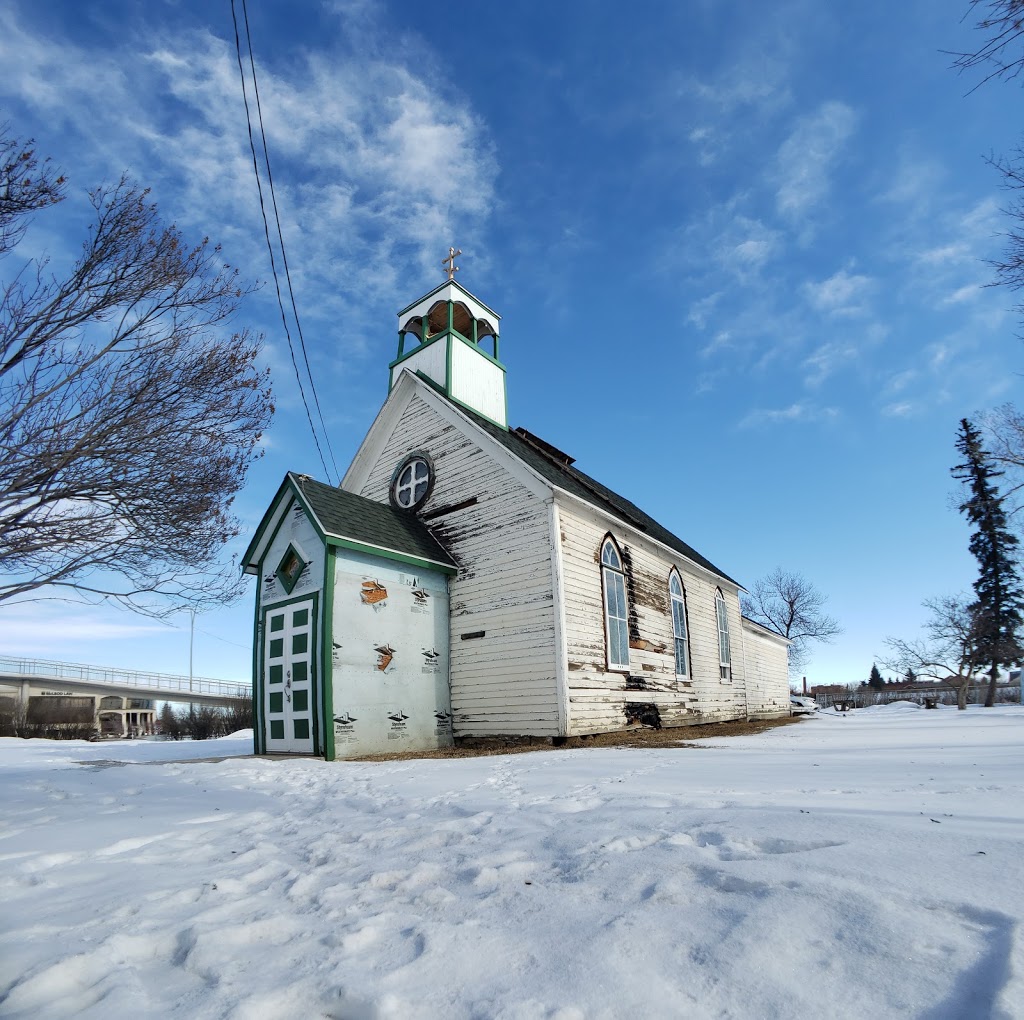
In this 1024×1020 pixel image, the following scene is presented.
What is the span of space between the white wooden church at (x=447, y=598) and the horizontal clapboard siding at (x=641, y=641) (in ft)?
0.20

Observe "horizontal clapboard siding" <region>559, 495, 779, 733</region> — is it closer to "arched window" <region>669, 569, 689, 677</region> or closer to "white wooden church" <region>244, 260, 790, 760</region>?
"white wooden church" <region>244, 260, 790, 760</region>

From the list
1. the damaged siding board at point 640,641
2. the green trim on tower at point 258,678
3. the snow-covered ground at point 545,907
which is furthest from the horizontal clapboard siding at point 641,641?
the snow-covered ground at point 545,907

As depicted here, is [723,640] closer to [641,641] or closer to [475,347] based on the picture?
[641,641]

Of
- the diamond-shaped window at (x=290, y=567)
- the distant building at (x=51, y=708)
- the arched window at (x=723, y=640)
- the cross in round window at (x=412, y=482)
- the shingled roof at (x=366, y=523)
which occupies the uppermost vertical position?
the cross in round window at (x=412, y=482)

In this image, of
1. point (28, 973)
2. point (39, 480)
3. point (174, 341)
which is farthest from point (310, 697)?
point (28, 973)

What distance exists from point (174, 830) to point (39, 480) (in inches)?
200

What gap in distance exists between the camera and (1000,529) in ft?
140

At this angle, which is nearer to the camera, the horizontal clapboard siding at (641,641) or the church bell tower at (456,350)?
the horizontal clapboard siding at (641,641)

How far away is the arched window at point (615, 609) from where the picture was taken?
12961 mm

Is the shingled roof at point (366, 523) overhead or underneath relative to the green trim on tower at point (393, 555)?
overhead

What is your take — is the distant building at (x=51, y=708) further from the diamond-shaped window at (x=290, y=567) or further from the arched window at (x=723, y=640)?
the arched window at (x=723, y=640)

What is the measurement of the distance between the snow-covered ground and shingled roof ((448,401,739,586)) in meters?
8.62

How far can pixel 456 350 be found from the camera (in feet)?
51.1

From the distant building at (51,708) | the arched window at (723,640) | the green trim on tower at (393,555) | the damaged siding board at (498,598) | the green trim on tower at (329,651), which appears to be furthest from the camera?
the distant building at (51,708)
